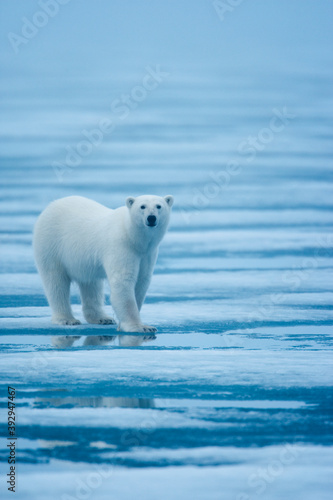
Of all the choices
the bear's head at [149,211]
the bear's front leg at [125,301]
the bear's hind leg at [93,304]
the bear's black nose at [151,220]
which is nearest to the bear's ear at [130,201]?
the bear's head at [149,211]

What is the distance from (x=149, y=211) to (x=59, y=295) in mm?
974

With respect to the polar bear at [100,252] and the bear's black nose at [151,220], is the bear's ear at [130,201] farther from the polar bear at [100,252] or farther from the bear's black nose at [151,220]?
the bear's black nose at [151,220]

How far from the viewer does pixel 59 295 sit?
5.61 metres

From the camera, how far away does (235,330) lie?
17.8 ft

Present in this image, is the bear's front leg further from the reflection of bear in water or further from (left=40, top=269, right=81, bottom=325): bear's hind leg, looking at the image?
(left=40, top=269, right=81, bottom=325): bear's hind leg

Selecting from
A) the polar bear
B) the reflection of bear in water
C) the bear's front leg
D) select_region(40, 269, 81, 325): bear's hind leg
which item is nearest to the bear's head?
the polar bear

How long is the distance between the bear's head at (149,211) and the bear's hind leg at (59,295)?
0.79 meters

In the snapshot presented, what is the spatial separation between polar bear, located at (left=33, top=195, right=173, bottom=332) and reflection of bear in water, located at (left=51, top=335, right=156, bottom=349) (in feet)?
0.31

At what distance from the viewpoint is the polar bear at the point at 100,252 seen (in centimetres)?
522

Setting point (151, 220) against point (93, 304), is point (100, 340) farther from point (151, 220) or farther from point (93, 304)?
point (151, 220)

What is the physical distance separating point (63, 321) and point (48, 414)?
2.00 meters

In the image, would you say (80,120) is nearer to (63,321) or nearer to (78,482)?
(63,321)

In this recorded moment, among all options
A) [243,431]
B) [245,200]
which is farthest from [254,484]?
[245,200]

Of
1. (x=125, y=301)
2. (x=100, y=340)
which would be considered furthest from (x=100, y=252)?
(x=100, y=340)
